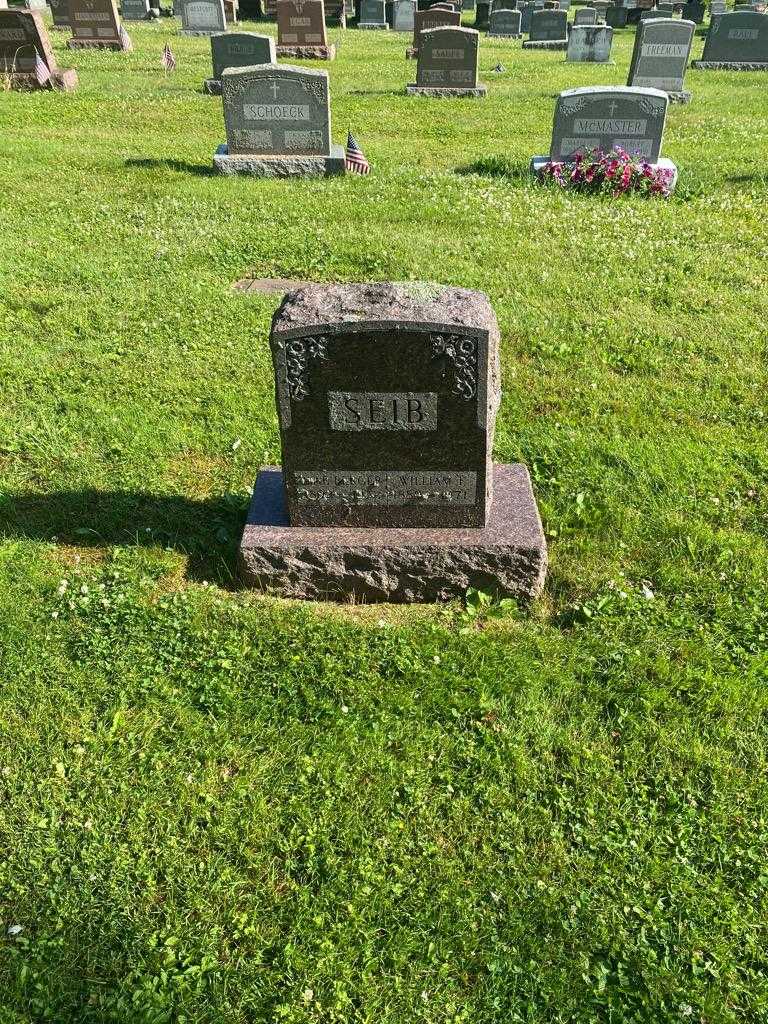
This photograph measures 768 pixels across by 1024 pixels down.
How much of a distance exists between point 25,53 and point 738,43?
64.3 ft

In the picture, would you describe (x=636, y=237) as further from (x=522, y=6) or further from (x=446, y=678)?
(x=522, y=6)

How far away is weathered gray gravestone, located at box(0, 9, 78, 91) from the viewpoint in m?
16.5

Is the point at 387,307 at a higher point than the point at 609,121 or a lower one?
higher

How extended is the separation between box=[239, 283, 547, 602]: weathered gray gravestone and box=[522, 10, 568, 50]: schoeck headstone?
1115 inches

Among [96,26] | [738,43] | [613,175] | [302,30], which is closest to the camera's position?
[613,175]

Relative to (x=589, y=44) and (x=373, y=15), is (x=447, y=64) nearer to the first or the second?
(x=589, y=44)

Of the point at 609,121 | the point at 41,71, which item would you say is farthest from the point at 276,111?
the point at 41,71

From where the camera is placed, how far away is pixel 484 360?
386 centimetres

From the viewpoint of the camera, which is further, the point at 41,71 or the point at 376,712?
the point at 41,71

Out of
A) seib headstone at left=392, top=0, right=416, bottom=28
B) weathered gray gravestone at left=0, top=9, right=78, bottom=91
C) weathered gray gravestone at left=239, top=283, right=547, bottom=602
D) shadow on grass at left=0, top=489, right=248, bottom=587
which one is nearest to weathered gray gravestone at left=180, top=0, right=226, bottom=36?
seib headstone at left=392, top=0, right=416, bottom=28

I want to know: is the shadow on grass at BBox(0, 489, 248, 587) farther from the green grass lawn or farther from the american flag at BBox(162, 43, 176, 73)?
the american flag at BBox(162, 43, 176, 73)

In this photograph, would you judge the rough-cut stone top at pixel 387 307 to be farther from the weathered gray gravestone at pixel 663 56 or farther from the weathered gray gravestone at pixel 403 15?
the weathered gray gravestone at pixel 403 15

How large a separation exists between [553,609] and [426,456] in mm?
1122

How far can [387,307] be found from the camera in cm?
383
